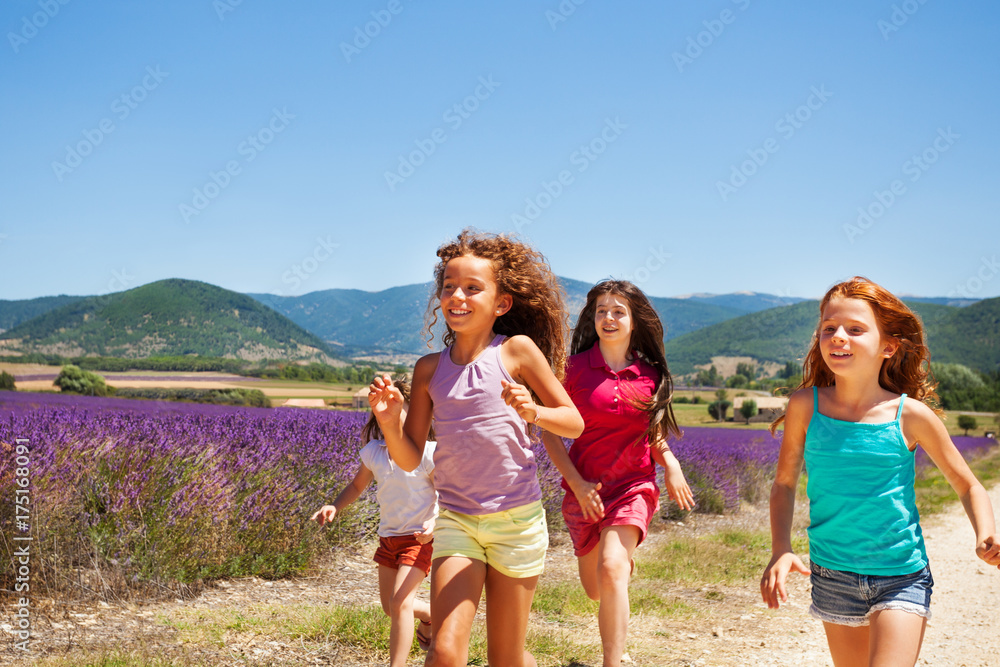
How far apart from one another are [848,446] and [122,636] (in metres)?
3.35

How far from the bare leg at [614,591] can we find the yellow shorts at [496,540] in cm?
76

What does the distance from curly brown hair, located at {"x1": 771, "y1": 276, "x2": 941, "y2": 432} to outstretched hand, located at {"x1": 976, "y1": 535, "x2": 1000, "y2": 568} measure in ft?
1.92

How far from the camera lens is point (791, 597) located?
19.1 ft

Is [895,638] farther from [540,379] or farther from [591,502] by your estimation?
[540,379]

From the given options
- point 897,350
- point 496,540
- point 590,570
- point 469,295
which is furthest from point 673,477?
point 469,295

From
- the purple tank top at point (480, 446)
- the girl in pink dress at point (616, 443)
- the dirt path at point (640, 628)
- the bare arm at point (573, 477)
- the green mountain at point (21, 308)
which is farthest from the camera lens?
the green mountain at point (21, 308)

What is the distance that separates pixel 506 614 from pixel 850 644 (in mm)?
1063

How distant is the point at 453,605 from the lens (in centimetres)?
234

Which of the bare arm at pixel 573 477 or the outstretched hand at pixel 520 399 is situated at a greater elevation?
the outstretched hand at pixel 520 399

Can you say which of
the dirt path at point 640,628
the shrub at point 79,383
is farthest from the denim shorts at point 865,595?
the shrub at point 79,383

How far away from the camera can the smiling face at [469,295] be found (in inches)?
103

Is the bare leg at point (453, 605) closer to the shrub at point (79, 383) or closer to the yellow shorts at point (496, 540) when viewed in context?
the yellow shorts at point (496, 540)

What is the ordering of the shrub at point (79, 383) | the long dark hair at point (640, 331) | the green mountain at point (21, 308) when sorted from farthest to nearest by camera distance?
1. the green mountain at point (21, 308)
2. the shrub at point (79, 383)
3. the long dark hair at point (640, 331)

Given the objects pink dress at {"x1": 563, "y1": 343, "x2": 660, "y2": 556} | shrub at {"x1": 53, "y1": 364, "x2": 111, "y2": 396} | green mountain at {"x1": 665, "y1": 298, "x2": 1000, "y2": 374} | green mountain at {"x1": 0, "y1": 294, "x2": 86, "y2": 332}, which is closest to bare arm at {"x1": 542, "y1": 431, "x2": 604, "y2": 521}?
pink dress at {"x1": 563, "y1": 343, "x2": 660, "y2": 556}
